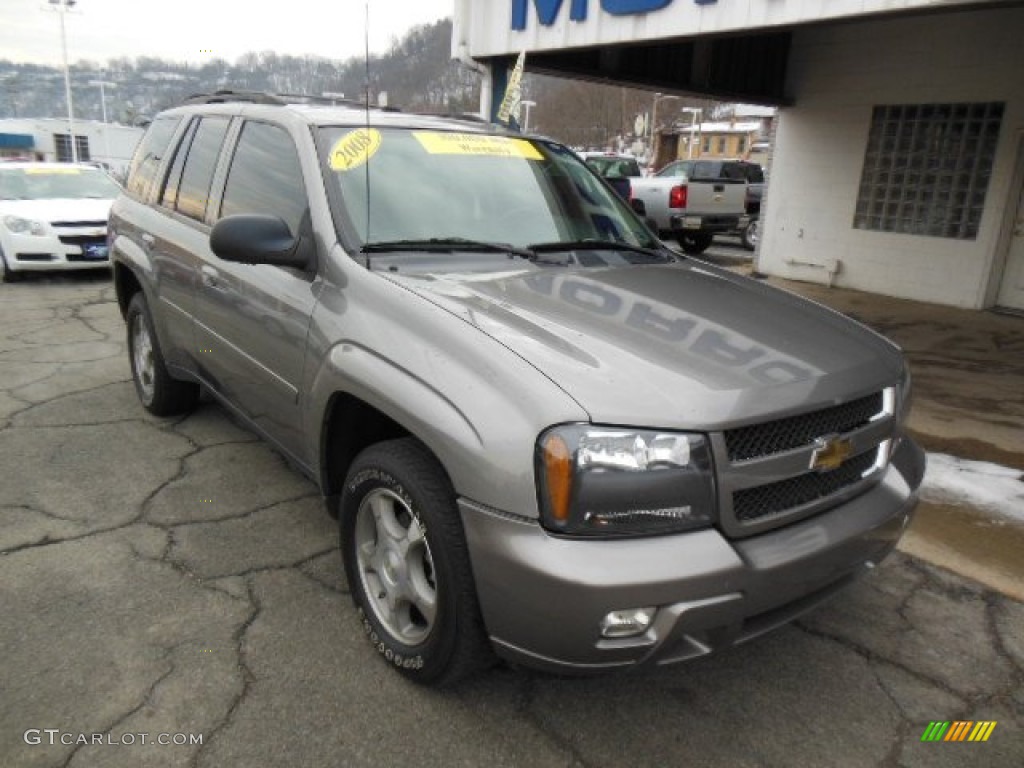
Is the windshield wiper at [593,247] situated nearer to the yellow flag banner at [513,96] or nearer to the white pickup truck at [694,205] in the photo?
the yellow flag banner at [513,96]

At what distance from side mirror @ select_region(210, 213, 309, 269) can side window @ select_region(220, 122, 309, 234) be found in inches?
9.3

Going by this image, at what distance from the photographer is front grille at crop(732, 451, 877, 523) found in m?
2.07

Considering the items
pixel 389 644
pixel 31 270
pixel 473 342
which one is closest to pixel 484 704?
pixel 389 644

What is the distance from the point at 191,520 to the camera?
11.7 feet

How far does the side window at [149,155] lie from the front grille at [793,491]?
3.90 m

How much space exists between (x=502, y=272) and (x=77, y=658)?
1953 millimetres

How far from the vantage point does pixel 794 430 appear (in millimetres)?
2164

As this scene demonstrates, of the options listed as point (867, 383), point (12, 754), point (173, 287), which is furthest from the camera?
point (173, 287)

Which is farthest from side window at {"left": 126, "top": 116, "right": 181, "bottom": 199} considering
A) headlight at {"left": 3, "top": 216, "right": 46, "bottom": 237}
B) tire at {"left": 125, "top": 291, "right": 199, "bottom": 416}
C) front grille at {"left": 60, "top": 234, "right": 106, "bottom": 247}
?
headlight at {"left": 3, "top": 216, "right": 46, "bottom": 237}

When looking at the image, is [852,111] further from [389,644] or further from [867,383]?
[389,644]

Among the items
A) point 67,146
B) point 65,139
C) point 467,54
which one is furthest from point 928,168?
point 67,146

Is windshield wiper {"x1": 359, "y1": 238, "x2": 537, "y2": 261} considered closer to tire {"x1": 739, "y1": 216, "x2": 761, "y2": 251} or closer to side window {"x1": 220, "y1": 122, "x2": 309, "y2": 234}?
side window {"x1": 220, "y1": 122, "x2": 309, "y2": 234}

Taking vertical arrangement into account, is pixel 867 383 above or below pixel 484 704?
above

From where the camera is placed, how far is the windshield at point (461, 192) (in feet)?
9.71
